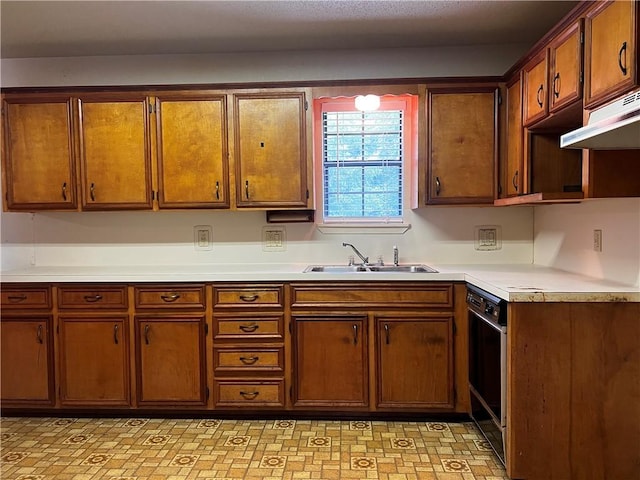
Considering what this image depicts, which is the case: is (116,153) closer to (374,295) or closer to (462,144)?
(374,295)

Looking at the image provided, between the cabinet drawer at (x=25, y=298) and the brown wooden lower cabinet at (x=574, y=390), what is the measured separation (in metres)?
2.61

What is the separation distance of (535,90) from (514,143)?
1.15 ft

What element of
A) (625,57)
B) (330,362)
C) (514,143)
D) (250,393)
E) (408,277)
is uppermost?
(625,57)

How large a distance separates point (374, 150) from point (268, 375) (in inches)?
67.3

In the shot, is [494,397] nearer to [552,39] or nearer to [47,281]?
[552,39]

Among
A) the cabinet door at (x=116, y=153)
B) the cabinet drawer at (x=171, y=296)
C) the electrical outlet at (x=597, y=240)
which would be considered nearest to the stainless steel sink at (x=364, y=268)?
the cabinet drawer at (x=171, y=296)

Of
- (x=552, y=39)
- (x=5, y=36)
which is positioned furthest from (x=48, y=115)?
(x=552, y=39)

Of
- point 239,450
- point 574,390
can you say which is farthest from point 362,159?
point 239,450

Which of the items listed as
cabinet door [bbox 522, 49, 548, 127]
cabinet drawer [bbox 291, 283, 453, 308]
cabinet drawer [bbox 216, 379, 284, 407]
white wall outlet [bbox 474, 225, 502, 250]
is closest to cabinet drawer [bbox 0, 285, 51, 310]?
cabinet drawer [bbox 216, 379, 284, 407]

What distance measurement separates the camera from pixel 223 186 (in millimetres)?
2693

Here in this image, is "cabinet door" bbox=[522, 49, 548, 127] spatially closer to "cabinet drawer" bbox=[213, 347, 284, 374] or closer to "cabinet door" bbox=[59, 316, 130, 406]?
"cabinet drawer" bbox=[213, 347, 284, 374]

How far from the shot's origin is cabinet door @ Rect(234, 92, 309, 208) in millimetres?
2652

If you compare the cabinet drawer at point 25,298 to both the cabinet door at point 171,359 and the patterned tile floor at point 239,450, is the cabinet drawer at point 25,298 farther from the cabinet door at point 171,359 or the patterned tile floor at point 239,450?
the patterned tile floor at point 239,450

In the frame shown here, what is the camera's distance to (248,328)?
2.48m
